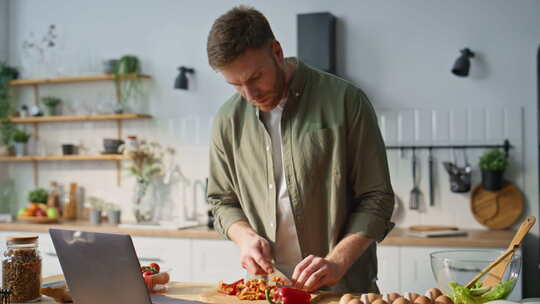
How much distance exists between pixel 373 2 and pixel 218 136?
7.92ft

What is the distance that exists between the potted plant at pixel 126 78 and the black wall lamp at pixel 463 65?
226cm

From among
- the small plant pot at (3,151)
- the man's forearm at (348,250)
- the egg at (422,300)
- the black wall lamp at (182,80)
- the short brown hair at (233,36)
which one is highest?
the black wall lamp at (182,80)

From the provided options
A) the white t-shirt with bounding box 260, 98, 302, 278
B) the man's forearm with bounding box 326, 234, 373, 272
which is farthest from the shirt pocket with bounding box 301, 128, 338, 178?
the man's forearm with bounding box 326, 234, 373, 272

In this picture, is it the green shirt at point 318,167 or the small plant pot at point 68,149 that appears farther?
the small plant pot at point 68,149

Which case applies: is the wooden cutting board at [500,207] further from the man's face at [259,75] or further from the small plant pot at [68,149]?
the small plant pot at [68,149]

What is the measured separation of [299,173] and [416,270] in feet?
6.03

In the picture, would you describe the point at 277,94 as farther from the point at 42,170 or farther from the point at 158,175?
the point at 42,170

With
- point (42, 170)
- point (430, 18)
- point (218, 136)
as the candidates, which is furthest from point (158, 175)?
point (218, 136)

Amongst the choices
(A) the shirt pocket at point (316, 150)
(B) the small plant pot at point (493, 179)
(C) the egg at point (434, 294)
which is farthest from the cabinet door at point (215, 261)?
(C) the egg at point (434, 294)

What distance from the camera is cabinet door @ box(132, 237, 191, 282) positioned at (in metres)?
4.12

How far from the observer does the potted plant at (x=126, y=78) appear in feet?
15.6

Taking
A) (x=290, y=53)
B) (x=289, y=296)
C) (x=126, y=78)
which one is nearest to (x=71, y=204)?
(x=126, y=78)

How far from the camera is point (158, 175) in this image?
4785 millimetres

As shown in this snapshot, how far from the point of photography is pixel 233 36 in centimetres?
181
